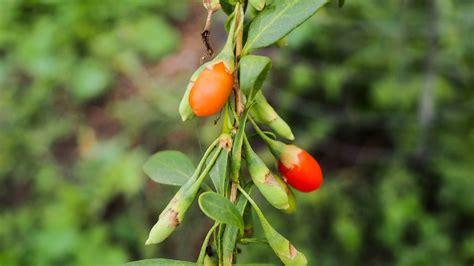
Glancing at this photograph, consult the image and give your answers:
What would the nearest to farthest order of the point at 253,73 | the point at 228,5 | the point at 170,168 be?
1. the point at 253,73
2. the point at 228,5
3. the point at 170,168

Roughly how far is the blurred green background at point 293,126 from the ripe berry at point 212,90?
166cm

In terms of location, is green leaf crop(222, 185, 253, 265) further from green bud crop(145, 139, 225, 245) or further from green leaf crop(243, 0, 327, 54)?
green leaf crop(243, 0, 327, 54)

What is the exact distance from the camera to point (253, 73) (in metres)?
0.70

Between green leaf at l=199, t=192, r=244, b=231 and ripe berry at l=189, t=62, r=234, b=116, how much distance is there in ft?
0.31

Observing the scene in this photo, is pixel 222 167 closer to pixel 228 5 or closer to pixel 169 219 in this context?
pixel 169 219

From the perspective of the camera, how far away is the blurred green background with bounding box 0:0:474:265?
248 centimetres

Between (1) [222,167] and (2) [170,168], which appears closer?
(1) [222,167]

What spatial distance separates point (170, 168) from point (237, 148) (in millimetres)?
196

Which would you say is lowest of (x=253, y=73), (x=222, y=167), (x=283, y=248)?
(x=283, y=248)

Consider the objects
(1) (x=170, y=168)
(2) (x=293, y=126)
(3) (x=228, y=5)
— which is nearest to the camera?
(3) (x=228, y=5)

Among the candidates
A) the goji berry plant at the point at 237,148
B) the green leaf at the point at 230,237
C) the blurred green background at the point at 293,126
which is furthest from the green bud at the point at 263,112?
the blurred green background at the point at 293,126

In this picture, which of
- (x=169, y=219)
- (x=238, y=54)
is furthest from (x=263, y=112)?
(x=169, y=219)

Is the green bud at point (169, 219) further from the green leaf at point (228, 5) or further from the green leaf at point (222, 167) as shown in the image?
the green leaf at point (228, 5)

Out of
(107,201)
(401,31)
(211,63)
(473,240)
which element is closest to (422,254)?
(473,240)
